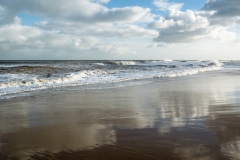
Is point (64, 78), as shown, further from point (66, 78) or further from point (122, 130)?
point (122, 130)

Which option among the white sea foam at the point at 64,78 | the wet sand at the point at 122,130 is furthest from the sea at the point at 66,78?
the wet sand at the point at 122,130

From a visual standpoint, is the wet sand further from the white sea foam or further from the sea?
the white sea foam

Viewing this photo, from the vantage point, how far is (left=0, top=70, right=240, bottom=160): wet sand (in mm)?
3473

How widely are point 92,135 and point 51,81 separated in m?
10.4

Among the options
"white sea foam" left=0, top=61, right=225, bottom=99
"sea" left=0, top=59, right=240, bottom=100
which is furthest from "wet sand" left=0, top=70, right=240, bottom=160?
"white sea foam" left=0, top=61, right=225, bottom=99

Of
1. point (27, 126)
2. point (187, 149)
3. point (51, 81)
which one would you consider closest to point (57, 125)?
point (27, 126)

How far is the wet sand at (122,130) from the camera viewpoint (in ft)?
11.4

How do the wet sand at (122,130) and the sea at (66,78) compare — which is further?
the sea at (66,78)

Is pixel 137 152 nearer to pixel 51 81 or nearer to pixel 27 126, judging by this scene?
pixel 27 126

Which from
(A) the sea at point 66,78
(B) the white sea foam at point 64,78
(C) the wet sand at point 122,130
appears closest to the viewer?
(C) the wet sand at point 122,130

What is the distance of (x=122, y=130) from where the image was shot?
454cm

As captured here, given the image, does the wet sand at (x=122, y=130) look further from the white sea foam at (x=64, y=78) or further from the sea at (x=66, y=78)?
the white sea foam at (x=64, y=78)

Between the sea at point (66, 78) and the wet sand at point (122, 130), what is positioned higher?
the sea at point (66, 78)

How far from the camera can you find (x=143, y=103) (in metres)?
7.22
